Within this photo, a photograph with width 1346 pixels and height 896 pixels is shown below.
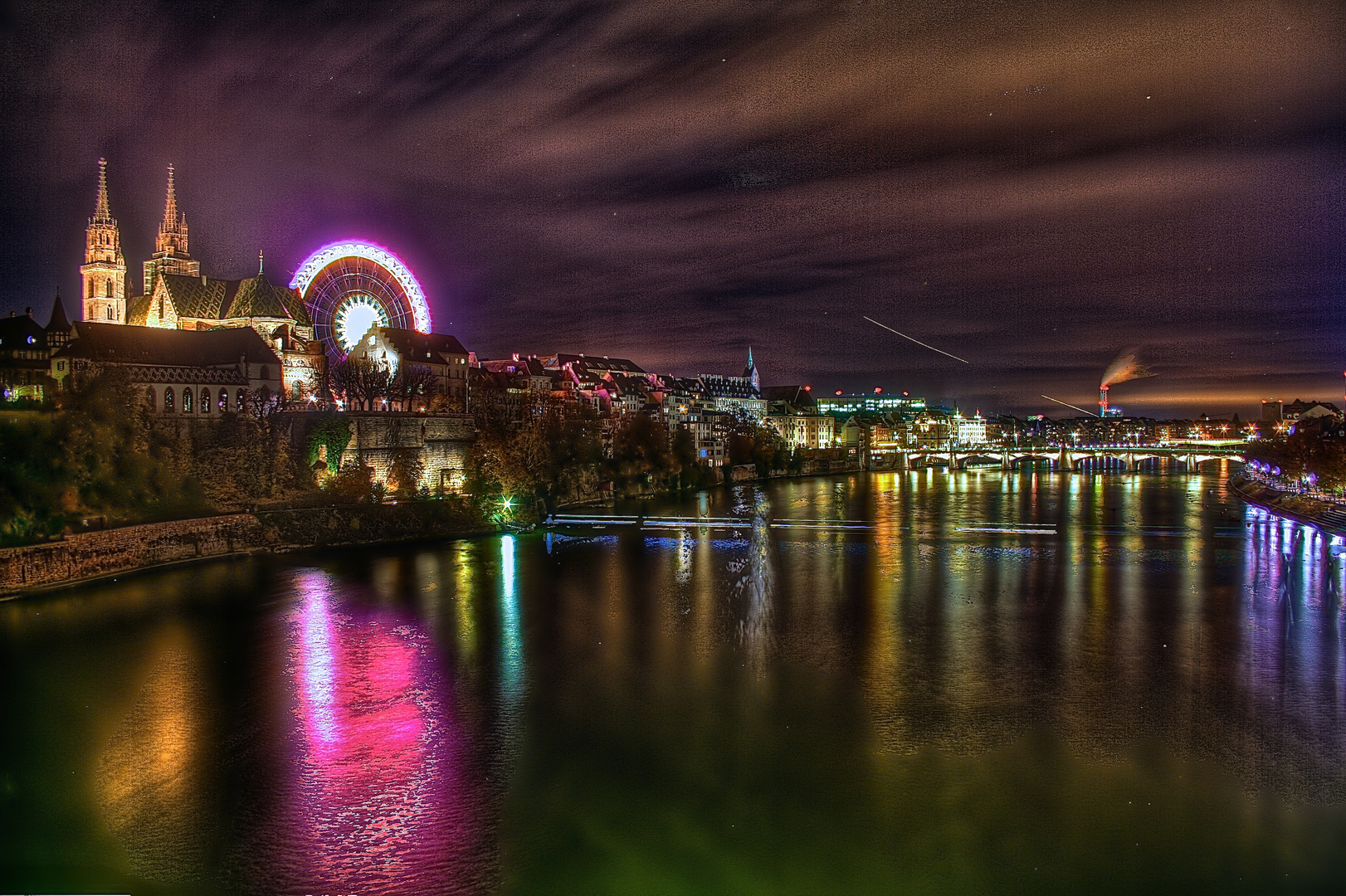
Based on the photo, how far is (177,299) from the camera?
32438 millimetres

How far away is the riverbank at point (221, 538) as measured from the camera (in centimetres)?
1619

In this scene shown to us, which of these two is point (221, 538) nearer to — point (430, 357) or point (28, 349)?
point (28, 349)

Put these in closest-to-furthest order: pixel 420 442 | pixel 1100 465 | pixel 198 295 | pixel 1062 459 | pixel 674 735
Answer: pixel 674 735, pixel 420 442, pixel 198 295, pixel 1100 465, pixel 1062 459

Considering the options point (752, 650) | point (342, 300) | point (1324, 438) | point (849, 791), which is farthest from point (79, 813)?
point (1324, 438)

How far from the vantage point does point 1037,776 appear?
8.30 m

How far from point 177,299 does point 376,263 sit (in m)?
8.06

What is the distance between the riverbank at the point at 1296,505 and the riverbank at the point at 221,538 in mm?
26417

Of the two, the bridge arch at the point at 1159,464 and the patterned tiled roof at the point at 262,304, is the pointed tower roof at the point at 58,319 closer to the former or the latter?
the patterned tiled roof at the point at 262,304

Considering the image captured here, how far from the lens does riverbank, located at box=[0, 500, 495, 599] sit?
16.2 meters

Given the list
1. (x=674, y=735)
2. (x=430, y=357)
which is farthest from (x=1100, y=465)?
(x=674, y=735)

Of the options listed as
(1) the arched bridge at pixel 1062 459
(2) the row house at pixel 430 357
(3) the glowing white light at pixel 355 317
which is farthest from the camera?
(1) the arched bridge at pixel 1062 459

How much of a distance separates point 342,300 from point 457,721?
24309mm

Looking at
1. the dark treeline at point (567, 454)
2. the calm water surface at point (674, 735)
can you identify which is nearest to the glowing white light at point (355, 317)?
the dark treeline at point (567, 454)

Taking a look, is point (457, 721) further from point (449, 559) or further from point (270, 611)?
point (449, 559)
